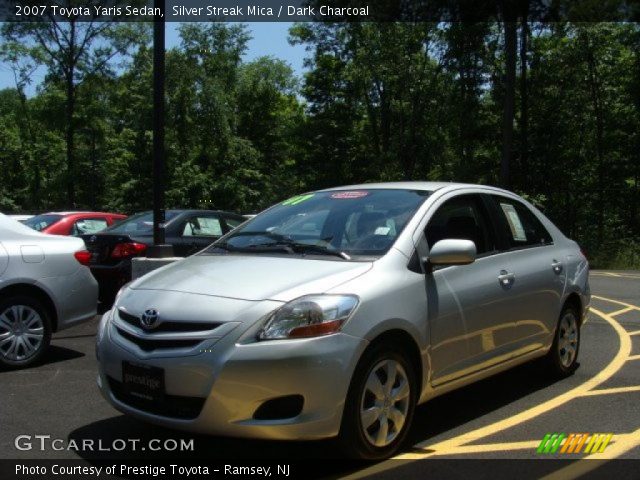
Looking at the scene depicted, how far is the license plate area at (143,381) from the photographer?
149 inches

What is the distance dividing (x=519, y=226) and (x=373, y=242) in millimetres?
1790

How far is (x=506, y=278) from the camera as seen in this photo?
17.0ft

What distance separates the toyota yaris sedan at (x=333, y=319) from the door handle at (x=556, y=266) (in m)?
0.31

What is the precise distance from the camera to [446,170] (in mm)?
38688

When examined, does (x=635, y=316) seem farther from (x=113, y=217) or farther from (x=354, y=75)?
(x=354, y=75)

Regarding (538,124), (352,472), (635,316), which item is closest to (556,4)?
(538,124)

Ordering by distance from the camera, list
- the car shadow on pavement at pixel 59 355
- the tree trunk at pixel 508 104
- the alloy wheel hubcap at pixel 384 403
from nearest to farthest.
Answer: the alloy wheel hubcap at pixel 384 403 < the car shadow on pavement at pixel 59 355 < the tree trunk at pixel 508 104

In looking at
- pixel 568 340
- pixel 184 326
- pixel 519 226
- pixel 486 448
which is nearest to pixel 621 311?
pixel 568 340

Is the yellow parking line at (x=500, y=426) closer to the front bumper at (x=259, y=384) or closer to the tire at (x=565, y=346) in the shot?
the tire at (x=565, y=346)

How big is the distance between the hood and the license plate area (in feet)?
1.60

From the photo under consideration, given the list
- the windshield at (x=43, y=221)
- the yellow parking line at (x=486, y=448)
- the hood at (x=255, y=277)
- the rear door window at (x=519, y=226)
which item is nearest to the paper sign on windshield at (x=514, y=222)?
the rear door window at (x=519, y=226)

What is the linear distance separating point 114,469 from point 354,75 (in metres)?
37.0

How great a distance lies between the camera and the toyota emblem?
3.90 metres

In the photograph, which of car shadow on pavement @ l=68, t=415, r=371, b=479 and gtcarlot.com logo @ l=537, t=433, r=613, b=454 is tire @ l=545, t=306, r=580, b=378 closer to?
gtcarlot.com logo @ l=537, t=433, r=613, b=454
